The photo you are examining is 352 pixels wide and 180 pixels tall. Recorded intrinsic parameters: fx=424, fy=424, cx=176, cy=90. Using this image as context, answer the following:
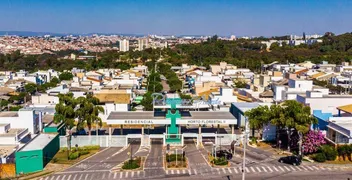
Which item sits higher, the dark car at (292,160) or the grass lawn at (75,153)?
the dark car at (292,160)

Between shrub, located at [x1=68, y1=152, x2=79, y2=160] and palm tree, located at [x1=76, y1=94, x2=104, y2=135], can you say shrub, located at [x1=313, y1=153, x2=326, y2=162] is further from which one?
shrub, located at [x1=68, y1=152, x2=79, y2=160]

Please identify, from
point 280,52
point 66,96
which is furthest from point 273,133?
point 280,52

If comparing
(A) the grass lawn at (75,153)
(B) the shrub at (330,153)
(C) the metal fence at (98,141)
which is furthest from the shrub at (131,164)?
→ (B) the shrub at (330,153)

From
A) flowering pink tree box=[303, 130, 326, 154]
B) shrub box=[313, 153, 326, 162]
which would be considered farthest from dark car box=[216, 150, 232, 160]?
shrub box=[313, 153, 326, 162]

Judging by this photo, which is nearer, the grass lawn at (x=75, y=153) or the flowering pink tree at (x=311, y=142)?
the grass lawn at (x=75, y=153)

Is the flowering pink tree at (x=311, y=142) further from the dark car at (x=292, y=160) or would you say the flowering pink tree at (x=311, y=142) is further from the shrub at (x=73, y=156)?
the shrub at (x=73, y=156)

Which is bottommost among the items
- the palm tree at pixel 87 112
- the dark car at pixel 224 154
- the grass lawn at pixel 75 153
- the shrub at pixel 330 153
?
the grass lawn at pixel 75 153

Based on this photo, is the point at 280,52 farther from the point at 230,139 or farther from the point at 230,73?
the point at 230,139
